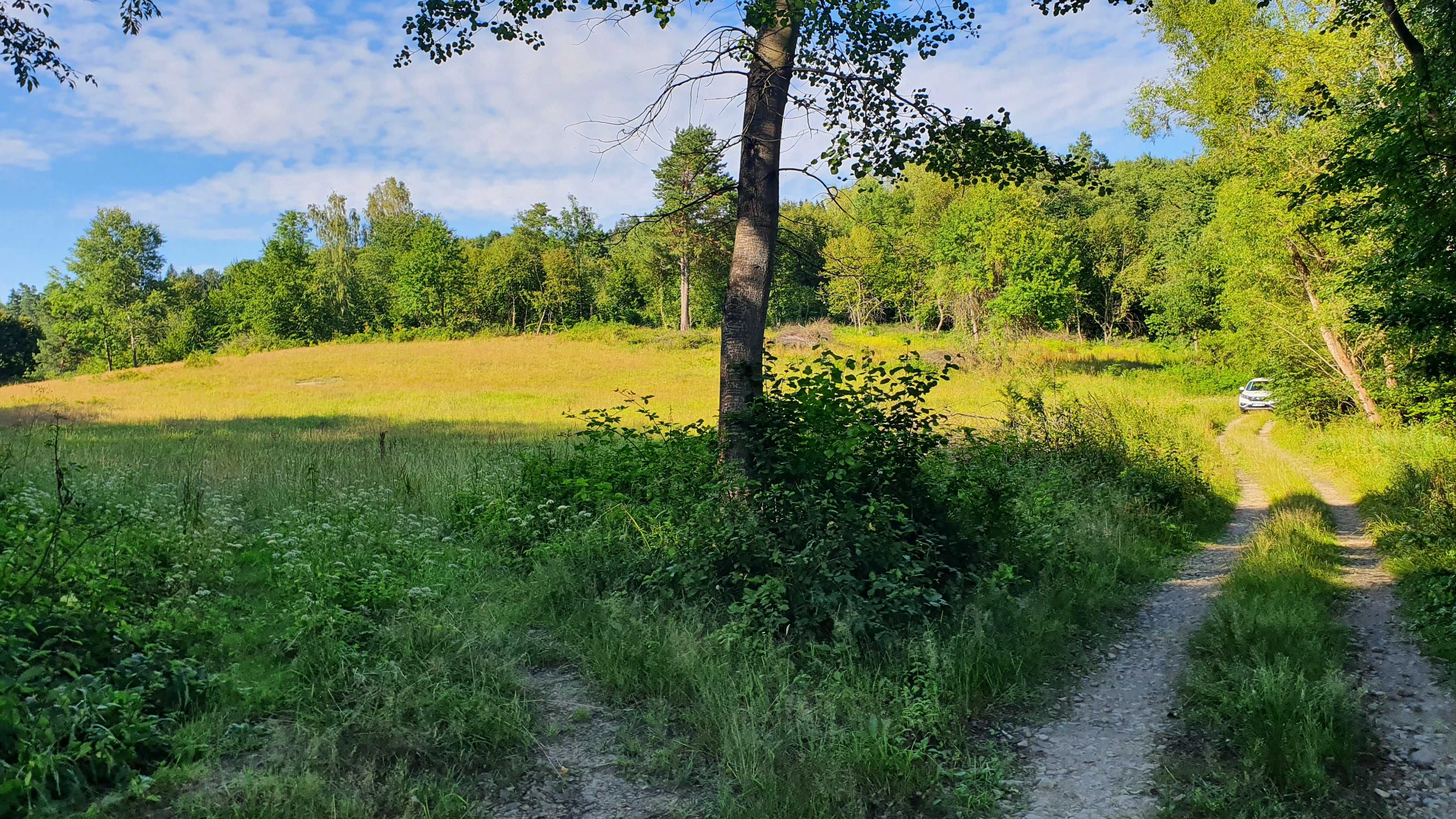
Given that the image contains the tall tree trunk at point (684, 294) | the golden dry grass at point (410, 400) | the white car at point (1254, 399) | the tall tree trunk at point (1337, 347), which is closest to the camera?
the golden dry grass at point (410, 400)

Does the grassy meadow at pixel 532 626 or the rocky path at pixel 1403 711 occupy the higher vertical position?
the grassy meadow at pixel 532 626

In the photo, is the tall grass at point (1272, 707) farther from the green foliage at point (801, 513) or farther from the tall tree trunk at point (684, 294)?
the tall tree trunk at point (684, 294)

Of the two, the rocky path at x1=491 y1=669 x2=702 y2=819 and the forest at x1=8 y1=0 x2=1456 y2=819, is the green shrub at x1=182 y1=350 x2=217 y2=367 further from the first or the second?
the rocky path at x1=491 y1=669 x2=702 y2=819

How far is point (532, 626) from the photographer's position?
6.09m

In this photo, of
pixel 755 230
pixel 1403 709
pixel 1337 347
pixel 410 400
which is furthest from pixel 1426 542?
pixel 410 400

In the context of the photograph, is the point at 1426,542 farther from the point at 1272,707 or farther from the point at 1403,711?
the point at 1272,707

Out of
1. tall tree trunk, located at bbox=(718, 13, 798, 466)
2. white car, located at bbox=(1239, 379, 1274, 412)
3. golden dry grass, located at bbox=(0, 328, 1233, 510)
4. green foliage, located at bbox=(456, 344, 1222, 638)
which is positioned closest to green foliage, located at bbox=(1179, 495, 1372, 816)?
green foliage, located at bbox=(456, 344, 1222, 638)

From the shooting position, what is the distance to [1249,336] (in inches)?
967

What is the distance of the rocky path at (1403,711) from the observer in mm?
4086

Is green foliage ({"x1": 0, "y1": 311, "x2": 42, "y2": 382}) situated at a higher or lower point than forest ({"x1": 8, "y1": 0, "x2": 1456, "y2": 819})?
higher

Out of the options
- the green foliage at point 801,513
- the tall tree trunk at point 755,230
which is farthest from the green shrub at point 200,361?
the tall tree trunk at point 755,230

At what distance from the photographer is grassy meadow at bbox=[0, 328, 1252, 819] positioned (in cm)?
396

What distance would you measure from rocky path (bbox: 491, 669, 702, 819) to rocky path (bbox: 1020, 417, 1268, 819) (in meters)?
1.96

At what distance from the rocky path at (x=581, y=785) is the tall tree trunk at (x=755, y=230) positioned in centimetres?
282
